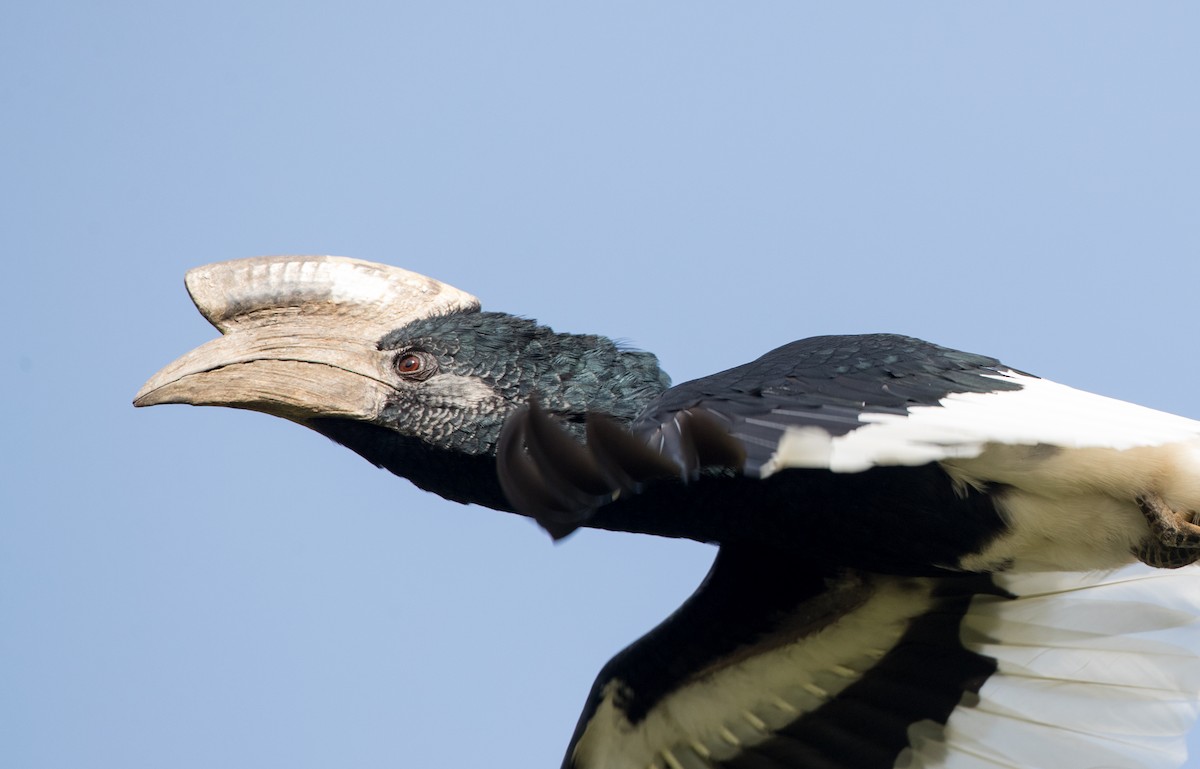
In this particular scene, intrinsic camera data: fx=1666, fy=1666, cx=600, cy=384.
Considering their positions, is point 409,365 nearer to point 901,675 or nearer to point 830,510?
point 830,510

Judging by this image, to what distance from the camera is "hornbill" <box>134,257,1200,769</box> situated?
2.48 m

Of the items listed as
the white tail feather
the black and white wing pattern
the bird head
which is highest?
the bird head

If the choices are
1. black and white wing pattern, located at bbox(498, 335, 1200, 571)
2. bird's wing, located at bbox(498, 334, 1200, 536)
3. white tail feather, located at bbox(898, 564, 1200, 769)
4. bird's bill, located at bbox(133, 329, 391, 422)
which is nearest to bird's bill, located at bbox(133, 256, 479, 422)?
bird's bill, located at bbox(133, 329, 391, 422)

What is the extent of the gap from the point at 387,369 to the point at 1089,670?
1437 mm

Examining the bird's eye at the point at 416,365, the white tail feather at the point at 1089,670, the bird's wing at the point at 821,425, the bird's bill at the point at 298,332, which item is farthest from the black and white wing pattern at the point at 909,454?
the bird's bill at the point at 298,332

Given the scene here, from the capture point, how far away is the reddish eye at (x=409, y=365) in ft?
9.95

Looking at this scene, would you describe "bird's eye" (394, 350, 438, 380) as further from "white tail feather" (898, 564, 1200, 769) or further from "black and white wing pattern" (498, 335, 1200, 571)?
"white tail feather" (898, 564, 1200, 769)

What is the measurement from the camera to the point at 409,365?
9.96 ft

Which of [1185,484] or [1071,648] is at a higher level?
[1185,484]

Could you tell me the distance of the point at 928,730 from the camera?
3260 millimetres

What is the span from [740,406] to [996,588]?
1.05 m

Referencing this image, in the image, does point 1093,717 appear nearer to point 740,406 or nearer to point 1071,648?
point 1071,648

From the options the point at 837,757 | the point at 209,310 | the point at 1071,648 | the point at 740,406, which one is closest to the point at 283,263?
the point at 209,310

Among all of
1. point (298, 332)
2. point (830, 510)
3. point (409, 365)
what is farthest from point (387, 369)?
point (830, 510)
